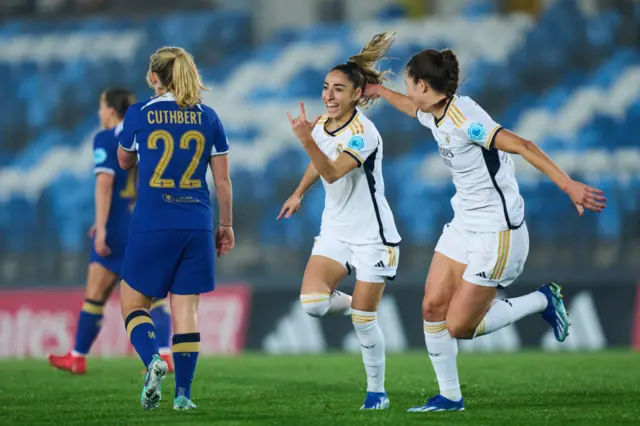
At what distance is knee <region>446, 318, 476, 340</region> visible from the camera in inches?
244

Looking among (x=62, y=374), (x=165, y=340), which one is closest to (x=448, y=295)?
(x=165, y=340)

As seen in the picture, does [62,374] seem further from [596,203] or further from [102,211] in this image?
[596,203]

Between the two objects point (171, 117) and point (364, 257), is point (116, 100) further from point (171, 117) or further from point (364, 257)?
point (364, 257)

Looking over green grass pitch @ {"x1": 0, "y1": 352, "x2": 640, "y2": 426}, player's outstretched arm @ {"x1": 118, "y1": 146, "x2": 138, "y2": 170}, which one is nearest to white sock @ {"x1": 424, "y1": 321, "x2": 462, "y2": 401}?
green grass pitch @ {"x1": 0, "y1": 352, "x2": 640, "y2": 426}

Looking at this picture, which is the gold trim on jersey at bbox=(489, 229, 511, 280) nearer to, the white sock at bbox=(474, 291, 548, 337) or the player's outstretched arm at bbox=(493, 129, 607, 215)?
the white sock at bbox=(474, 291, 548, 337)

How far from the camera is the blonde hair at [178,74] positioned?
618cm

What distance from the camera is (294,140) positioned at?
19.3 metres

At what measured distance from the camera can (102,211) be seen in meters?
8.84

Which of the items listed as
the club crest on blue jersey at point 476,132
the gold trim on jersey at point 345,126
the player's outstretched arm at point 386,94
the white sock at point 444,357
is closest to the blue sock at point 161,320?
the gold trim on jersey at point 345,126

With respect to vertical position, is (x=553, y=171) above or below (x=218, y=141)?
below

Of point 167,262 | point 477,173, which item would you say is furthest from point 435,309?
point 167,262

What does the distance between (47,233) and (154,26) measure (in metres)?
5.78

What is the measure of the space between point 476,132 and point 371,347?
1.46 m

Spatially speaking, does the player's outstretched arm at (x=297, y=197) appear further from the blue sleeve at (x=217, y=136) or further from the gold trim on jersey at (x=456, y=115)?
the gold trim on jersey at (x=456, y=115)
